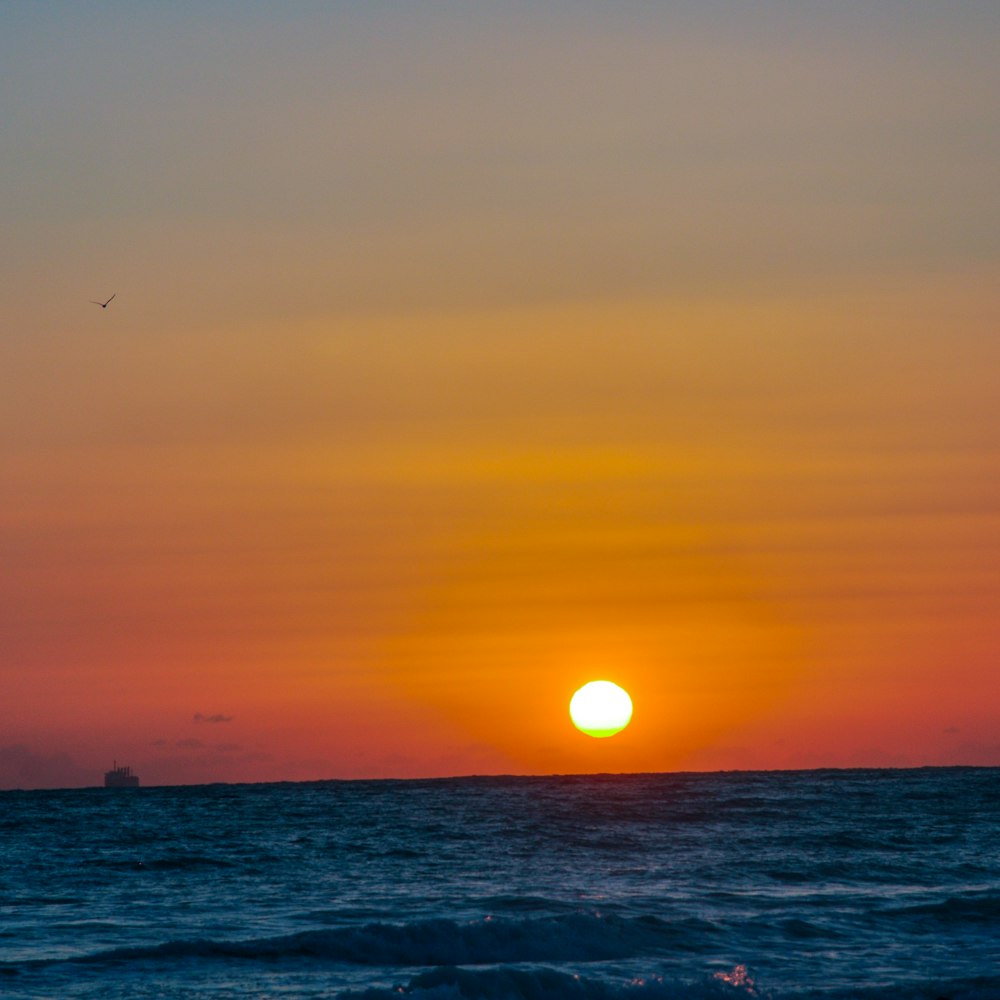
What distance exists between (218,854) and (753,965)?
29.8 metres

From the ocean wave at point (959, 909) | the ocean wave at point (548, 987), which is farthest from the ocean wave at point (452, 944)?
the ocean wave at point (959, 909)

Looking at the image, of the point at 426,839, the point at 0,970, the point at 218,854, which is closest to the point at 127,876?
the point at 218,854

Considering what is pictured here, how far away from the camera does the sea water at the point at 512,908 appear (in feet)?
87.9

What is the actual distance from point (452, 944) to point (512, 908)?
543cm

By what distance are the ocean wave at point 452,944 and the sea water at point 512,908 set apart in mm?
68

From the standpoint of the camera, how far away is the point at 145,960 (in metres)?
28.6

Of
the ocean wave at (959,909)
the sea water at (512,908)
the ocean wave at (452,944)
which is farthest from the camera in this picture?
the ocean wave at (959,909)

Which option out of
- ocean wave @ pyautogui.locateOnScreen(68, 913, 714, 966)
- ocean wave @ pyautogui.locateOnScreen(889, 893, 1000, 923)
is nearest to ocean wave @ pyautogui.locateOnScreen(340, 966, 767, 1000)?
ocean wave @ pyautogui.locateOnScreen(68, 913, 714, 966)

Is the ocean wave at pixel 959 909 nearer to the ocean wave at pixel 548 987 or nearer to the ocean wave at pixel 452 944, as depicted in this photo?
the ocean wave at pixel 452 944

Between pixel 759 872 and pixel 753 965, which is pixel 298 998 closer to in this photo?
pixel 753 965

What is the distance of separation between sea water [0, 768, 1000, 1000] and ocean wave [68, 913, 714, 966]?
0.07m

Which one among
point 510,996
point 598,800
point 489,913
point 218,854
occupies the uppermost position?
point 598,800

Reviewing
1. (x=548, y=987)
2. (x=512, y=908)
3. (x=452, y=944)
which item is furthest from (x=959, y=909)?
(x=548, y=987)

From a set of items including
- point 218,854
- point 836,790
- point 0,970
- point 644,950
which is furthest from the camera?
point 836,790
